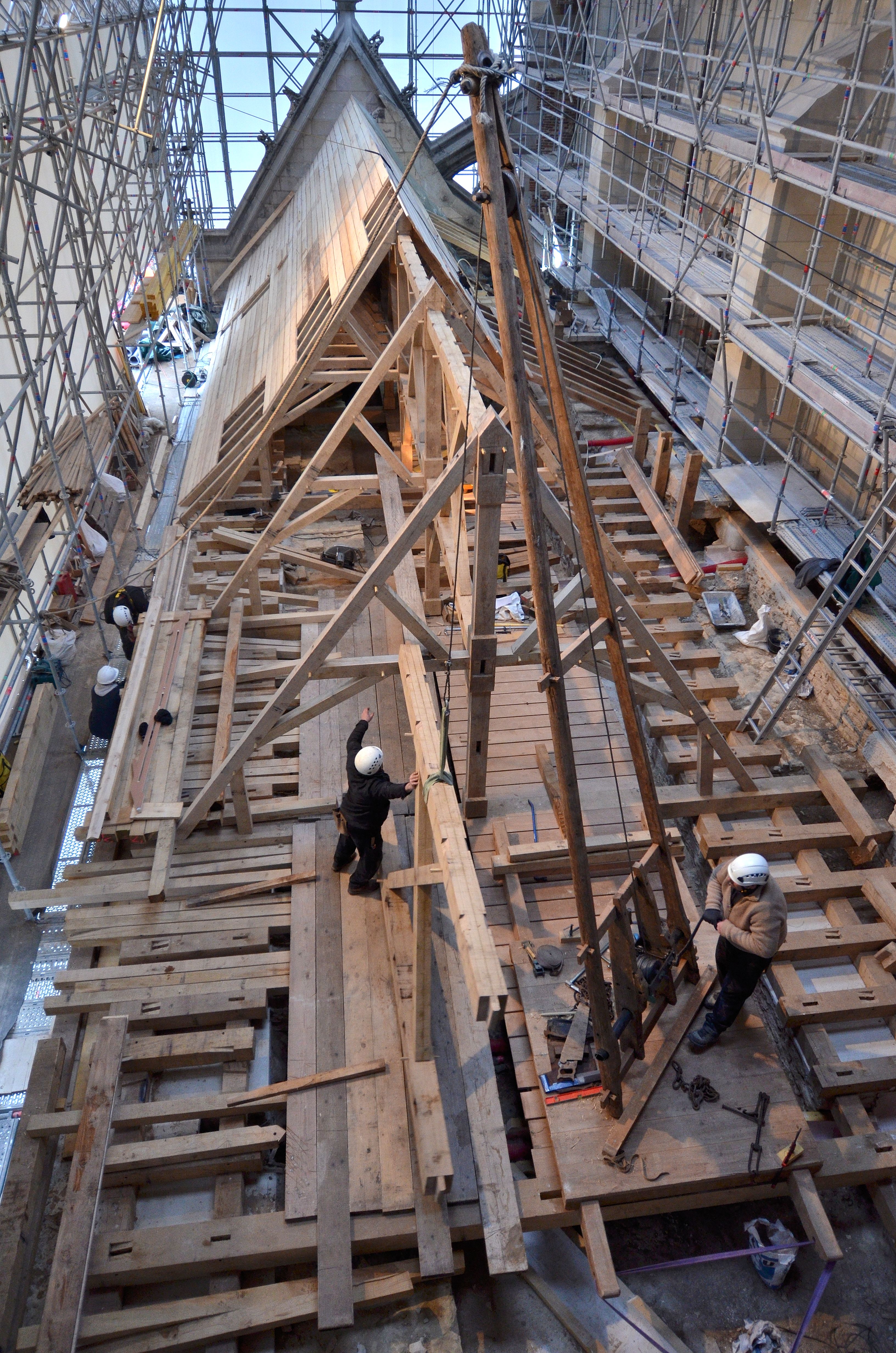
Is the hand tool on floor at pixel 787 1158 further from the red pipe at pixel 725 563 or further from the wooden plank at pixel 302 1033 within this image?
the red pipe at pixel 725 563

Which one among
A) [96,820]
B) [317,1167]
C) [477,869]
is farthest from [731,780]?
[96,820]

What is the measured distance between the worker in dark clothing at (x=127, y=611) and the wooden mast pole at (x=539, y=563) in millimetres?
4605

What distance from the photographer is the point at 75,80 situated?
1448 cm

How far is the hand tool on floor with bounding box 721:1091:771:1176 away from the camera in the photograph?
4.32 meters

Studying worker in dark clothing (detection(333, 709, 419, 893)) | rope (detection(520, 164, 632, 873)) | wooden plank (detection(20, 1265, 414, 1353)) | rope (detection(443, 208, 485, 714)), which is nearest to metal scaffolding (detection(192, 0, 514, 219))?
rope (detection(443, 208, 485, 714))

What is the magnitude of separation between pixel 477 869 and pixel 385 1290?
91.8 inches

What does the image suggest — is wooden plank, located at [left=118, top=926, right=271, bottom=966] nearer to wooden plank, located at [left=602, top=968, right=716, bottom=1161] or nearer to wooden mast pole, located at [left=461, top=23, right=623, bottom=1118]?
wooden mast pole, located at [left=461, top=23, right=623, bottom=1118]

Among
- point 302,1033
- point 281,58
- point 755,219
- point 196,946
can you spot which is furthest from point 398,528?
point 281,58

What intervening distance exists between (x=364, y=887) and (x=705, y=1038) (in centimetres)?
208

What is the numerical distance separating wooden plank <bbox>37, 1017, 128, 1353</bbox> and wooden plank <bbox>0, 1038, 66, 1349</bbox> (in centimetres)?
14

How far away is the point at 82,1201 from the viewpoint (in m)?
4.10

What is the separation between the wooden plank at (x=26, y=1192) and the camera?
3.90 meters

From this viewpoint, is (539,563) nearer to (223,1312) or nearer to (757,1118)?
(757,1118)

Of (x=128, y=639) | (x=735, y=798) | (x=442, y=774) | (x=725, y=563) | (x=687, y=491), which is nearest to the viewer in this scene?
(x=442, y=774)
